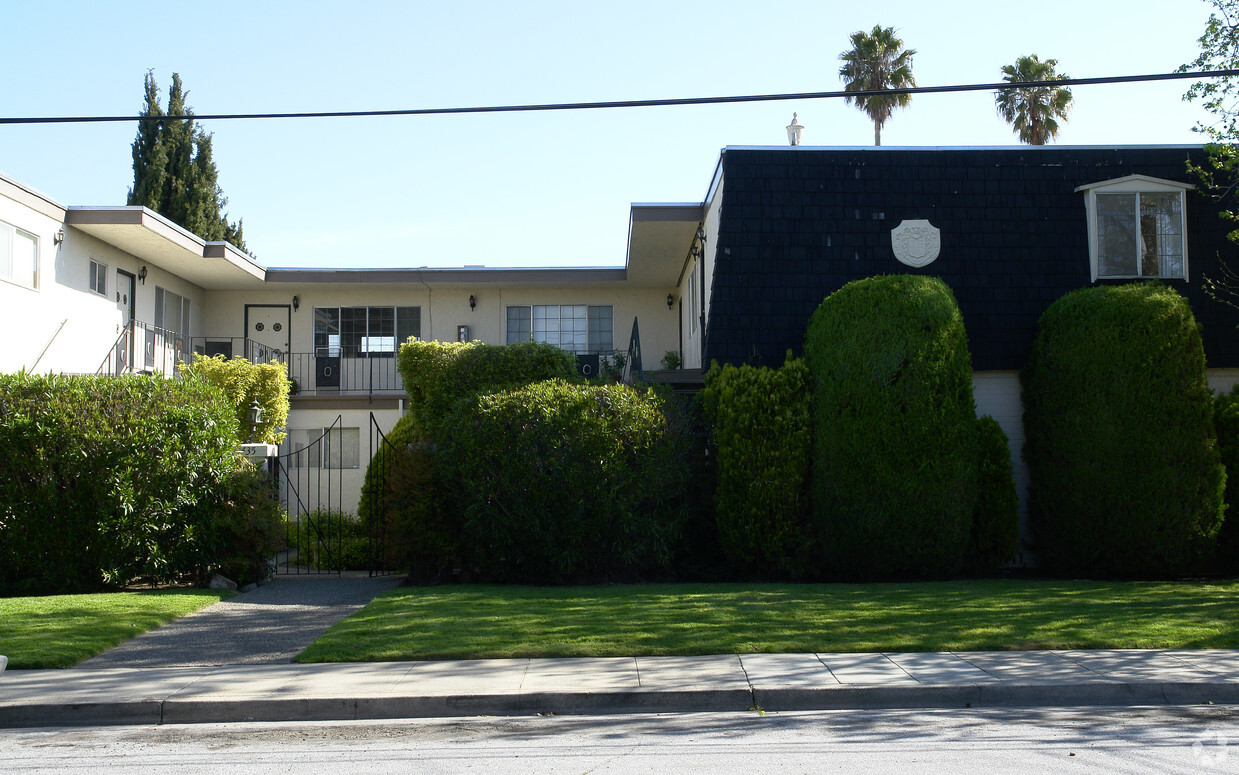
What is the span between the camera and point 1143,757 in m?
5.48

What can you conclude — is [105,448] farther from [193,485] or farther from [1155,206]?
[1155,206]

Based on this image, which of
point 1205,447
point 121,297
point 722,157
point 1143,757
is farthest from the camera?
point 121,297

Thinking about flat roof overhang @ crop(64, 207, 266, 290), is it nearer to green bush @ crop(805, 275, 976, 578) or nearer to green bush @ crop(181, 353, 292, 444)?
green bush @ crop(181, 353, 292, 444)

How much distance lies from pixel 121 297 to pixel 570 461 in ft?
39.8

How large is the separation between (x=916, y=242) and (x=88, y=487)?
11.7 metres

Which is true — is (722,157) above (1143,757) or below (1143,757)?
above

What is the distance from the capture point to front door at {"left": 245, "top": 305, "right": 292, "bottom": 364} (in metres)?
22.1

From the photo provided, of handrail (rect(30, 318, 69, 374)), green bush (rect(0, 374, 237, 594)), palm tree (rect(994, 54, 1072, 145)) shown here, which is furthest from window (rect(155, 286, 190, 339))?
palm tree (rect(994, 54, 1072, 145))

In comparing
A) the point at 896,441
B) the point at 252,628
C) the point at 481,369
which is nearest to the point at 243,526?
the point at 252,628

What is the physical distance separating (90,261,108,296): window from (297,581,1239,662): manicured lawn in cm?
1059

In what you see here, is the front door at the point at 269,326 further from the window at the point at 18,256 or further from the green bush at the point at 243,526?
the green bush at the point at 243,526

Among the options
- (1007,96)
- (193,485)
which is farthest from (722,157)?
(1007,96)

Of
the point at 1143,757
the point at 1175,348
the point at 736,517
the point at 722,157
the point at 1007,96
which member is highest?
the point at 1007,96

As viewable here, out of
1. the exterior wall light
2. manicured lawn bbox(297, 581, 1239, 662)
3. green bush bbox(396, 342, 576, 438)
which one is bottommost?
manicured lawn bbox(297, 581, 1239, 662)
